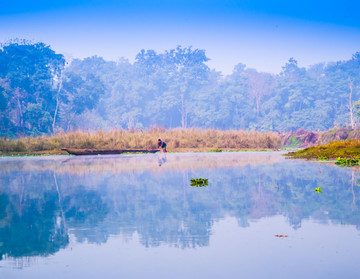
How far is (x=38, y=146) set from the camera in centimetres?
3106

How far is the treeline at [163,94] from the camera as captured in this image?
191 ft

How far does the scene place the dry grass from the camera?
31.0m

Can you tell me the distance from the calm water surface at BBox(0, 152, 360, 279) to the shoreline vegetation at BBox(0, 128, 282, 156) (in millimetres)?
20820

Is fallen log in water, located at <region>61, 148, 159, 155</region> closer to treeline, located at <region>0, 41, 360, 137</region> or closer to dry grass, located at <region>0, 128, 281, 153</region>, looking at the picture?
dry grass, located at <region>0, 128, 281, 153</region>

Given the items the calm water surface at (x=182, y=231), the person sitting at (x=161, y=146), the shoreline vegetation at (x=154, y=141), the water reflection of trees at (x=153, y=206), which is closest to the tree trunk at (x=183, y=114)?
the shoreline vegetation at (x=154, y=141)

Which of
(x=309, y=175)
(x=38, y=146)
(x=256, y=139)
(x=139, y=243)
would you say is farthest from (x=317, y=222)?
(x=256, y=139)

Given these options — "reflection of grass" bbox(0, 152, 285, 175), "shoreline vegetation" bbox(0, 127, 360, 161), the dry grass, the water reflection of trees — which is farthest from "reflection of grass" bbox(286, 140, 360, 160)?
the dry grass

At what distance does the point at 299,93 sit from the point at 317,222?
68297mm

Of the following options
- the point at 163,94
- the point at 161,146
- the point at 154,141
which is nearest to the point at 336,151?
the point at 161,146

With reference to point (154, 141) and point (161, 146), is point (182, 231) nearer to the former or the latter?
point (161, 146)

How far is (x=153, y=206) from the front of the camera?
7.84 meters

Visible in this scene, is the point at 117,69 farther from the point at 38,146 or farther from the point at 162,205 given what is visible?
the point at 162,205

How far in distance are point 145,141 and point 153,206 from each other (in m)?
24.5

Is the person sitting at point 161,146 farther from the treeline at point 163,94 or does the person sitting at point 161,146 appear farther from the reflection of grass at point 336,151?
the treeline at point 163,94
